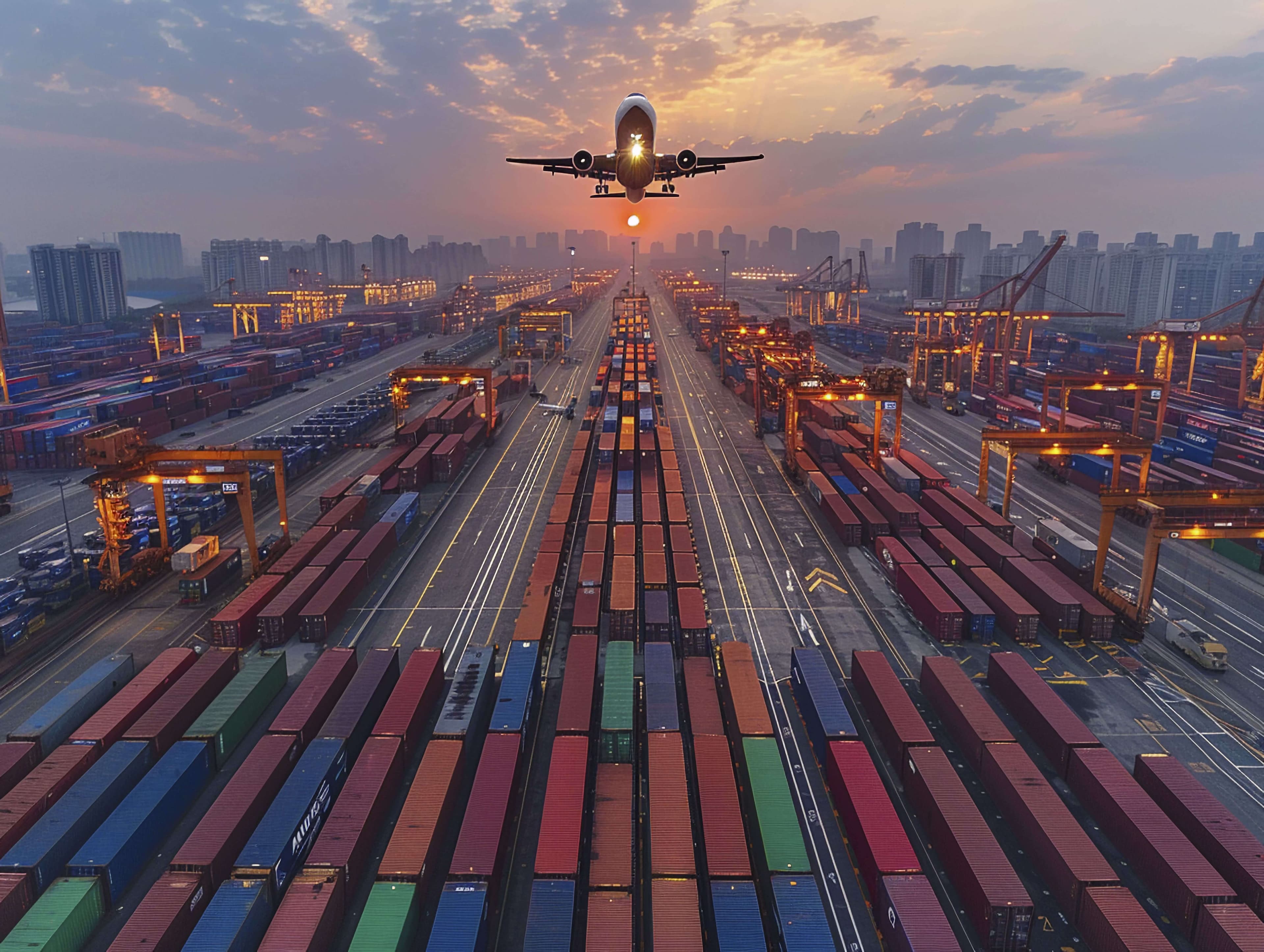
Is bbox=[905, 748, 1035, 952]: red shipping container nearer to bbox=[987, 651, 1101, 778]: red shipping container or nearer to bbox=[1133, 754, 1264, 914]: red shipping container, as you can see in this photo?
bbox=[987, 651, 1101, 778]: red shipping container

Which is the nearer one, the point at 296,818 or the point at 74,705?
the point at 296,818

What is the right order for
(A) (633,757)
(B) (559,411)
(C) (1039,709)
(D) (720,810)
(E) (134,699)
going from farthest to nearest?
(B) (559,411) → (E) (134,699) → (C) (1039,709) → (A) (633,757) → (D) (720,810)

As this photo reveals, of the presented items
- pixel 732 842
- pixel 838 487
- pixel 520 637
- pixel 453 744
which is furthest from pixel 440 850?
pixel 838 487

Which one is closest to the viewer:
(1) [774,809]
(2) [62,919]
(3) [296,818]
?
(2) [62,919]

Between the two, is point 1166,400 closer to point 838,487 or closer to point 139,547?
point 838,487

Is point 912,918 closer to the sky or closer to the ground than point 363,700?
closer to the ground

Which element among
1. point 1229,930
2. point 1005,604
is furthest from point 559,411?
point 1229,930

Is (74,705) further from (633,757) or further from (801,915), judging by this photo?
(801,915)
